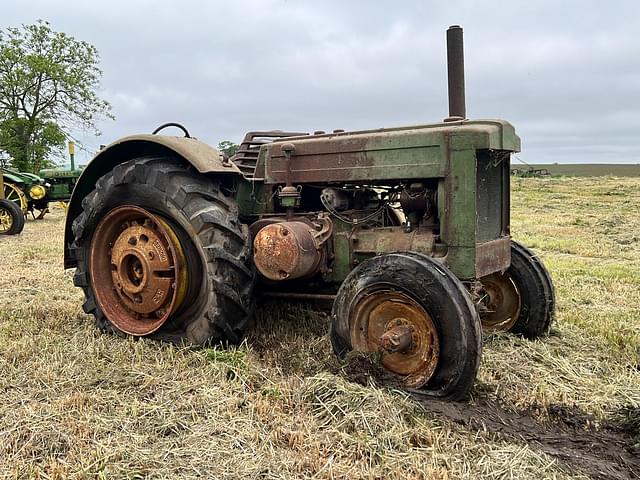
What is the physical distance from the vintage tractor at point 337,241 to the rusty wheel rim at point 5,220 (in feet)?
29.2

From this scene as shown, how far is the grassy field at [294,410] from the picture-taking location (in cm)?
254

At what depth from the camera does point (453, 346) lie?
313 cm

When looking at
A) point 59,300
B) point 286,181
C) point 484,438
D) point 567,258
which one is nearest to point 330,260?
point 286,181

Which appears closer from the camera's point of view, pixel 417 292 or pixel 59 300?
pixel 417 292

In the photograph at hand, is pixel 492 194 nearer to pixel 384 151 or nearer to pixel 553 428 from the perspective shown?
pixel 384 151

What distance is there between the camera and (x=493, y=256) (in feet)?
13.1

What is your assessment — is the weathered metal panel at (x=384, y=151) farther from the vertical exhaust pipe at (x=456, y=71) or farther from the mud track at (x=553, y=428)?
the mud track at (x=553, y=428)

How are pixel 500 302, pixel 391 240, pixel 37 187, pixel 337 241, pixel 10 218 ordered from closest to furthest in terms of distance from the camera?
pixel 391 240, pixel 337 241, pixel 500 302, pixel 10 218, pixel 37 187

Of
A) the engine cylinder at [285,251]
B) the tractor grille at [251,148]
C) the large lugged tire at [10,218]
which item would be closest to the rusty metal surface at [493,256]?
the engine cylinder at [285,251]

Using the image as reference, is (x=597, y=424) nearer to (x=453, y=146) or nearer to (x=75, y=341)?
(x=453, y=146)

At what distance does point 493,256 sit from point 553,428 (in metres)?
1.28

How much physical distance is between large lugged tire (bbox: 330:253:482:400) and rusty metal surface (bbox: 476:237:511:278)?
0.59 meters

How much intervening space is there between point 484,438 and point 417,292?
0.82 m

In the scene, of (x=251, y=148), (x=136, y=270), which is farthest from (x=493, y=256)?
(x=136, y=270)
